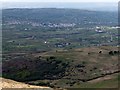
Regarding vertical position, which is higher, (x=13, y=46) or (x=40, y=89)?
(x=40, y=89)

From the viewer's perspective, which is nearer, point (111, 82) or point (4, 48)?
point (111, 82)

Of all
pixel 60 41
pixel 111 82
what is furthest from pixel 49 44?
pixel 111 82

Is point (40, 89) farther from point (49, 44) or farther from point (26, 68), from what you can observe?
point (49, 44)

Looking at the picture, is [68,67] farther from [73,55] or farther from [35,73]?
[73,55]

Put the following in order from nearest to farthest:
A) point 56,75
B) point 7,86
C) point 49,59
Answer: point 7,86 < point 56,75 < point 49,59

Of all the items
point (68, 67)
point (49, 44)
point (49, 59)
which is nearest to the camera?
point (68, 67)

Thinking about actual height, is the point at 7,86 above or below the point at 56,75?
above

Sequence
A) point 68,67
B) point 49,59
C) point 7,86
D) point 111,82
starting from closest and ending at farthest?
point 7,86, point 111,82, point 68,67, point 49,59

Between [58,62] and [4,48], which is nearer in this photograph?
[58,62]

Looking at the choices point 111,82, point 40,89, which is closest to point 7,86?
point 40,89
